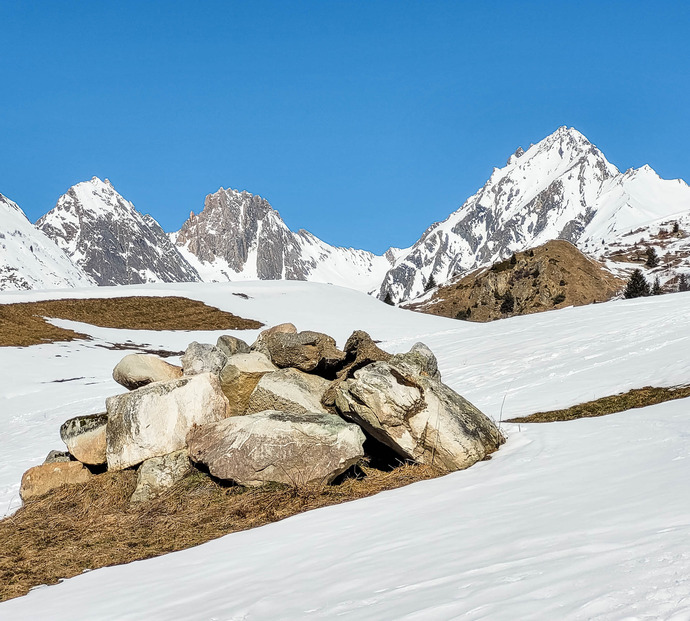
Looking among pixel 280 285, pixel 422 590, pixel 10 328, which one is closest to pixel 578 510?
pixel 422 590

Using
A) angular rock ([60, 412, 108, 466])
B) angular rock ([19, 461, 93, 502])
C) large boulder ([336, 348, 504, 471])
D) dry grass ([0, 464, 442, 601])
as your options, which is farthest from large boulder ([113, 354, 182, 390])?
large boulder ([336, 348, 504, 471])

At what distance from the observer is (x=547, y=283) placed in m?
98.3

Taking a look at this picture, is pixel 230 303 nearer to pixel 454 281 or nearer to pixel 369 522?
pixel 369 522

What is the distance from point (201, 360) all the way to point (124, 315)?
33065 millimetres

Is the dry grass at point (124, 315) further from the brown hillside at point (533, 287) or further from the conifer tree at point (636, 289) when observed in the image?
the brown hillside at point (533, 287)

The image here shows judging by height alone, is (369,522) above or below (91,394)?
below

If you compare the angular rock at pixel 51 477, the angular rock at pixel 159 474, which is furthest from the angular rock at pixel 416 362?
the angular rock at pixel 51 477

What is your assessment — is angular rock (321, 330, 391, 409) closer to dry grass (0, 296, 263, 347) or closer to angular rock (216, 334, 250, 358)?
angular rock (216, 334, 250, 358)

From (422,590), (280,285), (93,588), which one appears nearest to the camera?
(422,590)

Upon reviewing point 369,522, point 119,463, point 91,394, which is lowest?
point 369,522

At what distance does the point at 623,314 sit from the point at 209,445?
2061 centimetres

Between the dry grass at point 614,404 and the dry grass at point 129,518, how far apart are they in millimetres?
4809

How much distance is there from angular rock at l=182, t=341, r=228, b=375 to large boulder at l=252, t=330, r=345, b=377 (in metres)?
1.53

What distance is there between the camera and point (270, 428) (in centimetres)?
867
